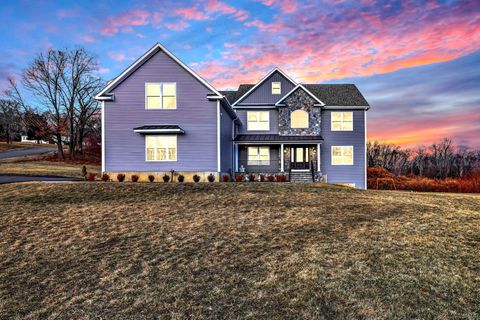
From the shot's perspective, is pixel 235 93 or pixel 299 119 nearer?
pixel 299 119

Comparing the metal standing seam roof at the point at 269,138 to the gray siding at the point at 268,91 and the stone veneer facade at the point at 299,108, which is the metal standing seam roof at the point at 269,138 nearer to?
the stone veneer facade at the point at 299,108

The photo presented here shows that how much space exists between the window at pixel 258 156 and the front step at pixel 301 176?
2774mm

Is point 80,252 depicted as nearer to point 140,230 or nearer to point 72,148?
point 140,230

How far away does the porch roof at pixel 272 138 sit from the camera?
27578mm

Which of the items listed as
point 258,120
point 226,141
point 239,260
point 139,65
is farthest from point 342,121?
point 239,260

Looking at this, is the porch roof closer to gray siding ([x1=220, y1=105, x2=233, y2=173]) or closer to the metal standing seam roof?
the metal standing seam roof

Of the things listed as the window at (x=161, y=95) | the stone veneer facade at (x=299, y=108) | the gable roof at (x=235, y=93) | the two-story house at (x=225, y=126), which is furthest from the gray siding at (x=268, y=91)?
the window at (x=161, y=95)

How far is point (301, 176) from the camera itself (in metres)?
27.5

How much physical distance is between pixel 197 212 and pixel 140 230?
7.64 ft

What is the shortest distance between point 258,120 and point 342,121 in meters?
7.16

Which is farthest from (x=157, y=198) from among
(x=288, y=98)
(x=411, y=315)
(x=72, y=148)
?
(x=72, y=148)

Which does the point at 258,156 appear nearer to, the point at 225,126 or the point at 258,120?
the point at 258,120

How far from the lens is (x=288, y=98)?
28469mm

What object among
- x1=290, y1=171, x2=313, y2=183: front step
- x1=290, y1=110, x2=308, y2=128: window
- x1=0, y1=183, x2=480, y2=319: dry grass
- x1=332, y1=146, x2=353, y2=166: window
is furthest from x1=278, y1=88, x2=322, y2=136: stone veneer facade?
x1=0, y1=183, x2=480, y2=319: dry grass
